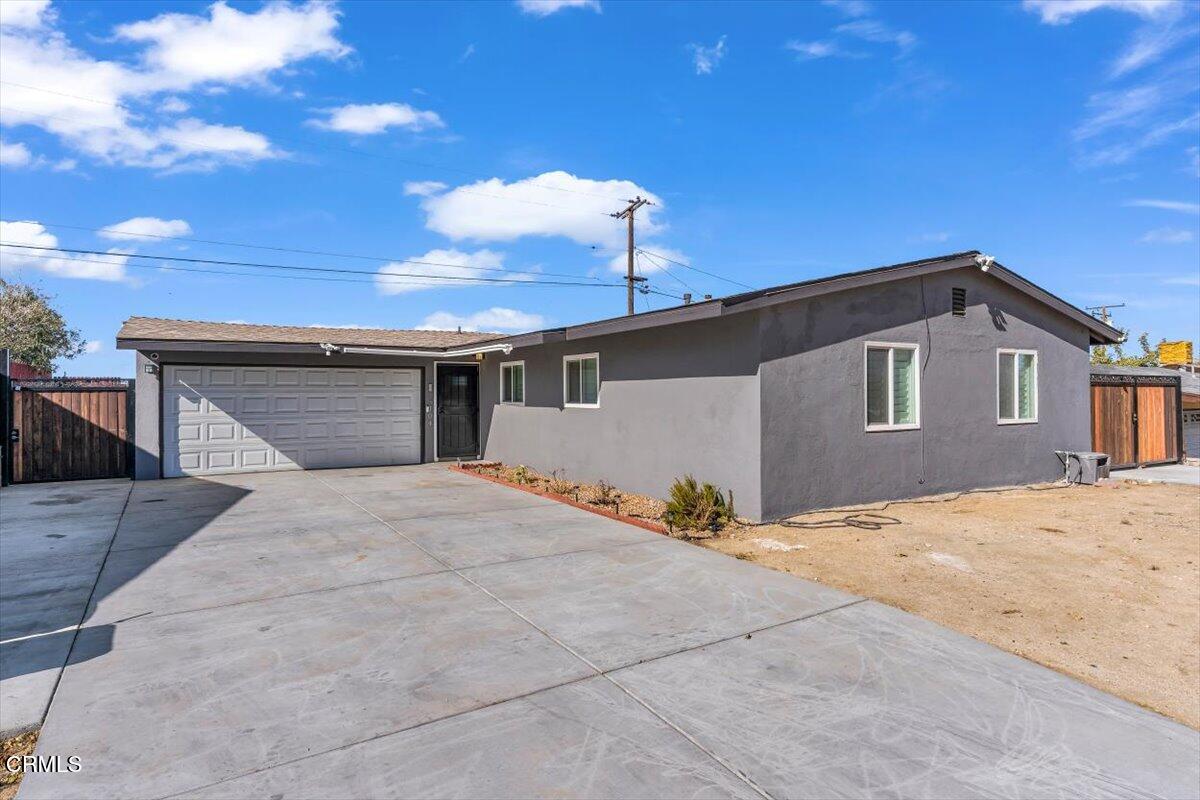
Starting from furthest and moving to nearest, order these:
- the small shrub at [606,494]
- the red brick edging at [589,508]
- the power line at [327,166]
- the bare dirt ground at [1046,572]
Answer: the power line at [327,166]
the small shrub at [606,494]
the red brick edging at [589,508]
the bare dirt ground at [1046,572]

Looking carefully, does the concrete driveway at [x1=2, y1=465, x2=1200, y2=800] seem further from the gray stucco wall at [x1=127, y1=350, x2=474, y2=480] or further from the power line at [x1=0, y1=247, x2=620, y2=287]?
the power line at [x1=0, y1=247, x2=620, y2=287]

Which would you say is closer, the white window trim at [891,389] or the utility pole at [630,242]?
the white window trim at [891,389]

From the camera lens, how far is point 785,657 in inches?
150

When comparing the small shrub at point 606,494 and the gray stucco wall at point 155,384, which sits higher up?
the gray stucco wall at point 155,384

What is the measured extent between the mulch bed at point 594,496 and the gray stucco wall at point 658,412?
0.19 meters

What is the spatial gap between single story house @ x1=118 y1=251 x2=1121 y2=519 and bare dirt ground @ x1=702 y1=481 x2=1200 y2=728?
94 centimetres

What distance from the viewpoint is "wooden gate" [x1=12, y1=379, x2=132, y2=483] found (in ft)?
36.9

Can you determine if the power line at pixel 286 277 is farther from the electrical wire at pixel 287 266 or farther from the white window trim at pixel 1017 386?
the white window trim at pixel 1017 386

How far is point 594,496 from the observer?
32.1 ft

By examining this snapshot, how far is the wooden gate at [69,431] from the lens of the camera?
36.9 ft

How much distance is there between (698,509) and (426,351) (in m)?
8.56

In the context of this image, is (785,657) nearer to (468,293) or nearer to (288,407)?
(288,407)

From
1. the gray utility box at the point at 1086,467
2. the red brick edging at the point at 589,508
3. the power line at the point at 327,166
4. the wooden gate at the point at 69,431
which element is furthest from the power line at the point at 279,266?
the gray utility box at the point at 1086,467

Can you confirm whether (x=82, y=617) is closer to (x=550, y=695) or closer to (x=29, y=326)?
(x=550, y=695)
